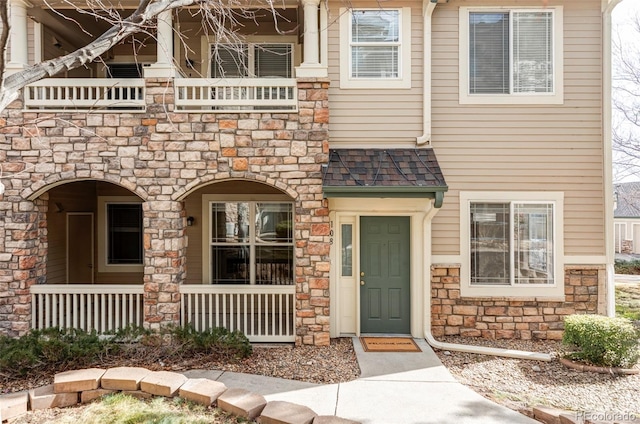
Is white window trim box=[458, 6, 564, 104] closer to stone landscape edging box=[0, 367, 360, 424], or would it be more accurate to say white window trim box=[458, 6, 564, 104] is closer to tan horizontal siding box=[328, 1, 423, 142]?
tan horizontal siding box=[328, 1, 423, 142]

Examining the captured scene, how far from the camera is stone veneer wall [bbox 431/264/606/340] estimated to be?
707 cm

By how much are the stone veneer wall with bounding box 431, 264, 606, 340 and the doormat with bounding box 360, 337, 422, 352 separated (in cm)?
77

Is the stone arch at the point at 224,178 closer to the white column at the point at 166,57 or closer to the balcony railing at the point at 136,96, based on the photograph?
the balcony railing at the point at 136,96

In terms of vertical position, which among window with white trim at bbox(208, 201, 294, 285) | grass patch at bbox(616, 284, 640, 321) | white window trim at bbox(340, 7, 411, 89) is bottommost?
grass patch at bbox(616, 284, 640, 321)

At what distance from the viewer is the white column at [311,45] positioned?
634 cm

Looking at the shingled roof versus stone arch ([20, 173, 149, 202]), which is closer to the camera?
the shingled roof

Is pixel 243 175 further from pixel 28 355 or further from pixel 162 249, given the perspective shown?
pixel 28 355

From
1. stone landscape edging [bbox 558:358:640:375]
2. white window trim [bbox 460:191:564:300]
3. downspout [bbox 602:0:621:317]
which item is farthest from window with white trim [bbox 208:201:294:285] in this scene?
downspout [bbox 602:0:621:317]

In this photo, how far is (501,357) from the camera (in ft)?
20.3

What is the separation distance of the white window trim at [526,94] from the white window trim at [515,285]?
1.65 m

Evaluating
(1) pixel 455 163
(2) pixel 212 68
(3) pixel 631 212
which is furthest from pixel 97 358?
(3) pixel 631 212

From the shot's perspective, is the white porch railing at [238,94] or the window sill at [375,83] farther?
the window sill at [375,83]

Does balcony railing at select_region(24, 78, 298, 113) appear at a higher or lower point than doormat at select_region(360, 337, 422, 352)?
higher

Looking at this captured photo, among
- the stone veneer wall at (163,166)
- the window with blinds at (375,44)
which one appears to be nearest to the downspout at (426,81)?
the window with blinds at (375,44)
